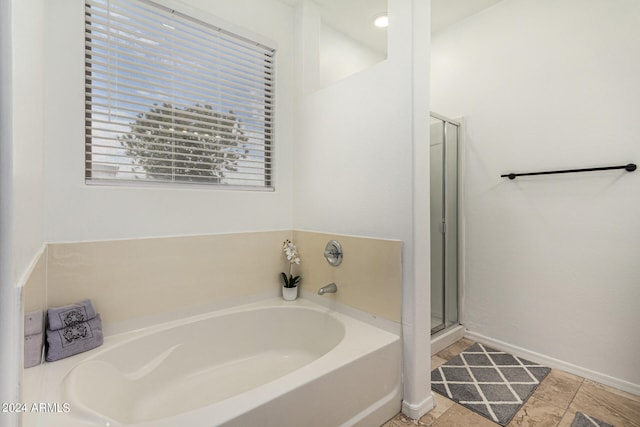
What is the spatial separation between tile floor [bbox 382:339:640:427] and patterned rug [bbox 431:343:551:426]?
47 mm

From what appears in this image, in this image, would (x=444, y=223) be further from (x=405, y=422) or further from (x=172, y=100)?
(x=172, y=100)

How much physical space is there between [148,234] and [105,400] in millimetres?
814

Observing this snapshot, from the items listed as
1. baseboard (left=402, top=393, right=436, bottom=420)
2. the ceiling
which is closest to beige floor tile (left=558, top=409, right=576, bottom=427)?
baseboard (left=402, top=393, right=436, bottom=420)

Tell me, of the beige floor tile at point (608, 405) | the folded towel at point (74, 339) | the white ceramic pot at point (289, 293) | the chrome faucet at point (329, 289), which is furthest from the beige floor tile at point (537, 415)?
the folded towel at point (74, 339)

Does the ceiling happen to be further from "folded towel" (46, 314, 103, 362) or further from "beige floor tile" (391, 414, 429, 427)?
"beige floor tile" (391, 414, 429, 427)

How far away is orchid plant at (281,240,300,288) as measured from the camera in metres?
2.22

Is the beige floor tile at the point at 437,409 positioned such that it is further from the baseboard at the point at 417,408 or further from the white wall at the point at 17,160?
the white wall at the point at 17,160

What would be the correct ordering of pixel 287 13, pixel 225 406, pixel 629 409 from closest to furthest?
pixel 225 406 → pixel 629 409 → pixel 287 13

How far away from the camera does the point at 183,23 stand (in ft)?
6.08

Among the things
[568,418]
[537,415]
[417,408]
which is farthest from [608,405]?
[417,408]

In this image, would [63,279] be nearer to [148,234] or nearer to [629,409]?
[148,234]

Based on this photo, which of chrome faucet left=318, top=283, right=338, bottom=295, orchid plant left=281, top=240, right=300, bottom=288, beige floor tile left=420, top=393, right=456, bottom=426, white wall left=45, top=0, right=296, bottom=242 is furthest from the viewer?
orchid plant left=281, top=240, right=300, bottom=288

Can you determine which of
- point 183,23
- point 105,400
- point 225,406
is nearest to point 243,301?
point 105,400

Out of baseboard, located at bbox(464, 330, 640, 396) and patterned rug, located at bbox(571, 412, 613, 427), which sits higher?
baseboard, located at bbox(464, 330, 640, 396)
